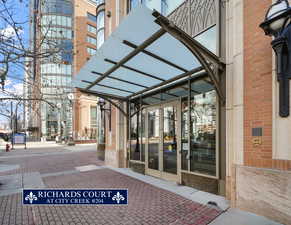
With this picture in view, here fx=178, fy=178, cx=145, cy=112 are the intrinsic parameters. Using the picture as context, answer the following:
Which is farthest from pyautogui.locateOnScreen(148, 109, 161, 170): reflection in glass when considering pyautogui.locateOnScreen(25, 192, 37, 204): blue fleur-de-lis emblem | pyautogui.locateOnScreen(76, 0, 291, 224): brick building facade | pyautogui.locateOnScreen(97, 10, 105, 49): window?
pyautogui.locateOnScreen(97, 10, 105, 49): window

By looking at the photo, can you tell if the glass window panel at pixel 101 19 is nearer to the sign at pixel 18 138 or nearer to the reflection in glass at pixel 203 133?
the reflection in glass at pixel 203 133

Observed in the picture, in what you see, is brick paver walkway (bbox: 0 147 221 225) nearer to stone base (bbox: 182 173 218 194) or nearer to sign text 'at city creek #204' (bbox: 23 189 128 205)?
sign text 'at city creek #204' (bbox: 23 189 128 205)

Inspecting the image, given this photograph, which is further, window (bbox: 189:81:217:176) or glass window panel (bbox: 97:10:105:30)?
glass window panel (bbox: 97:10:105:30)

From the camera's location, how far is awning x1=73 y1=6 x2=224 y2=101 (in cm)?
327

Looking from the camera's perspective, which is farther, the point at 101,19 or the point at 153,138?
the point at 101,19

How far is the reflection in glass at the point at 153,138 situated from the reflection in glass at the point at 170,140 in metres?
0.38

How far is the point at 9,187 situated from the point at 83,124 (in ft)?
102

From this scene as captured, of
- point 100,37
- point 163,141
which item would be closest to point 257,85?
point 163,141

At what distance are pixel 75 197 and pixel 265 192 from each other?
4.28m

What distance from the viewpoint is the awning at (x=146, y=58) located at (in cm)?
327

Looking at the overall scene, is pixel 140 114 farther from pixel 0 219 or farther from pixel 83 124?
Answer: pixel 83 124

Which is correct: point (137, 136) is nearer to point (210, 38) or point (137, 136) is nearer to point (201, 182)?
point (201, 182)

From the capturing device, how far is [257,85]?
12.0 feet

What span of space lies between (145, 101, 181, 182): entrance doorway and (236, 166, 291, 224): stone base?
2.20 meters
